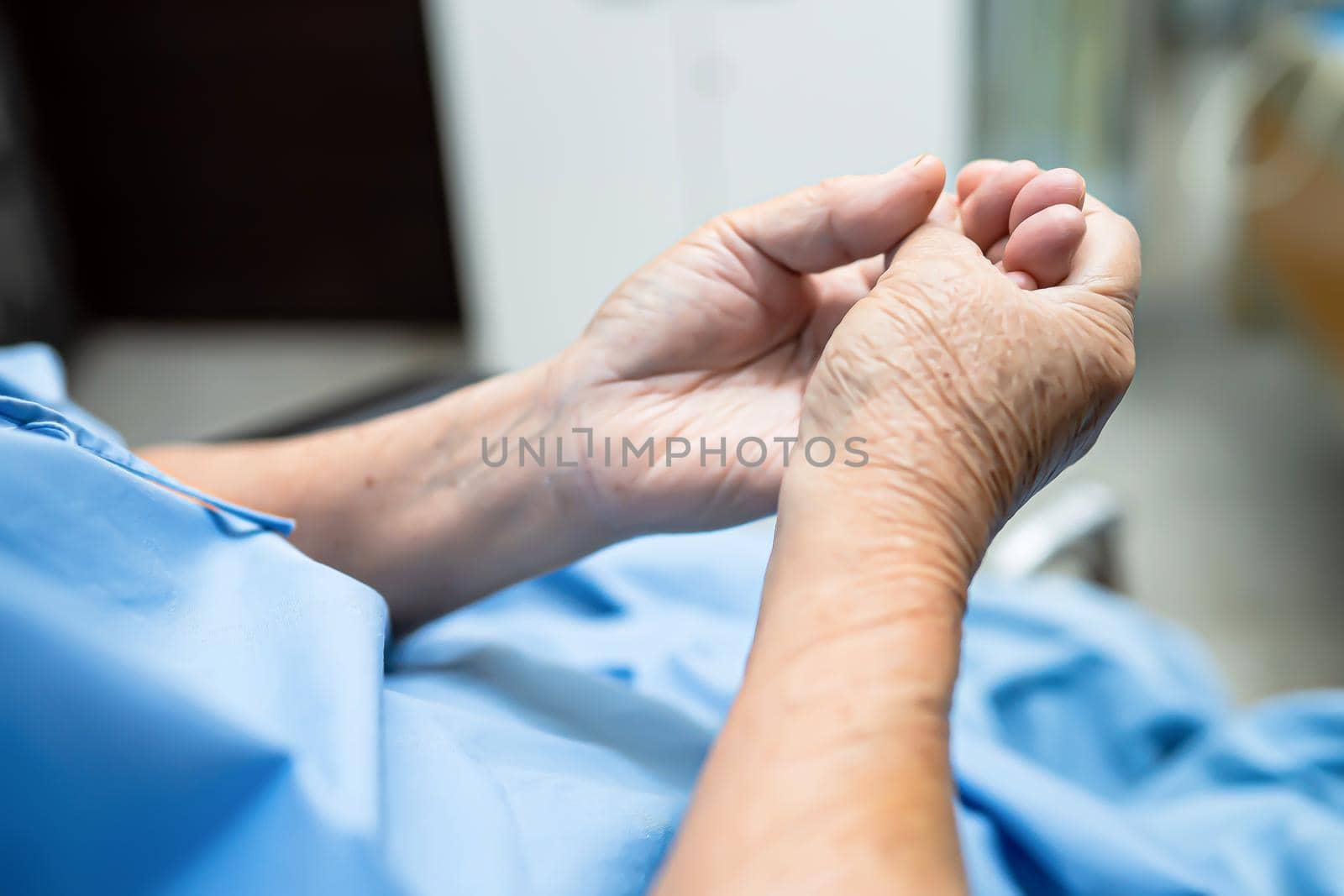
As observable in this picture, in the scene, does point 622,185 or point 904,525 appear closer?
point 904,525

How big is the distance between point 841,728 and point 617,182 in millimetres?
1665

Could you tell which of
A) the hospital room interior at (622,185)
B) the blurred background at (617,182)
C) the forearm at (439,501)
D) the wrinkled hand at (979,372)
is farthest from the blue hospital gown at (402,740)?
the blurred background at (617,182)

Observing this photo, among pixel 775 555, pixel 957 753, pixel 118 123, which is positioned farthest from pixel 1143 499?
pixel 118 123

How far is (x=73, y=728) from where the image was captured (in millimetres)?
422

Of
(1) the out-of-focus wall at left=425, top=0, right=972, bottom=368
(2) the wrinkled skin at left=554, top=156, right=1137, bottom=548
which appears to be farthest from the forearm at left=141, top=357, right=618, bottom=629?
(1) the out-of-focus wall at left=425, top=0, right=972, bottom=368

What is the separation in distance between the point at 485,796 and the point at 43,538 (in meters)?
0.21

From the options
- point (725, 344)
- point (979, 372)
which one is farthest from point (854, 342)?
point (725, 344)

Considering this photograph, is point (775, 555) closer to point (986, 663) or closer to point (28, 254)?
point (986, 663)

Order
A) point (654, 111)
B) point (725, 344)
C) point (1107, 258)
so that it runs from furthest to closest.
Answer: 1. point (654, 111)
2. point (725, 344)
3. point (1107, 258)

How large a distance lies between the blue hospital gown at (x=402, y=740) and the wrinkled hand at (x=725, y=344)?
0.12m

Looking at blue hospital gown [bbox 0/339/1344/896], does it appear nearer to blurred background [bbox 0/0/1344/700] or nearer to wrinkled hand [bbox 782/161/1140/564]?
wrinkled hand [bbox 782/161/1140/564]

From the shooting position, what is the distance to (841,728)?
1.28ft

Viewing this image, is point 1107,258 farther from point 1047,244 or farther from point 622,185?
point 622,185

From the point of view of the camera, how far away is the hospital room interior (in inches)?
68.9
